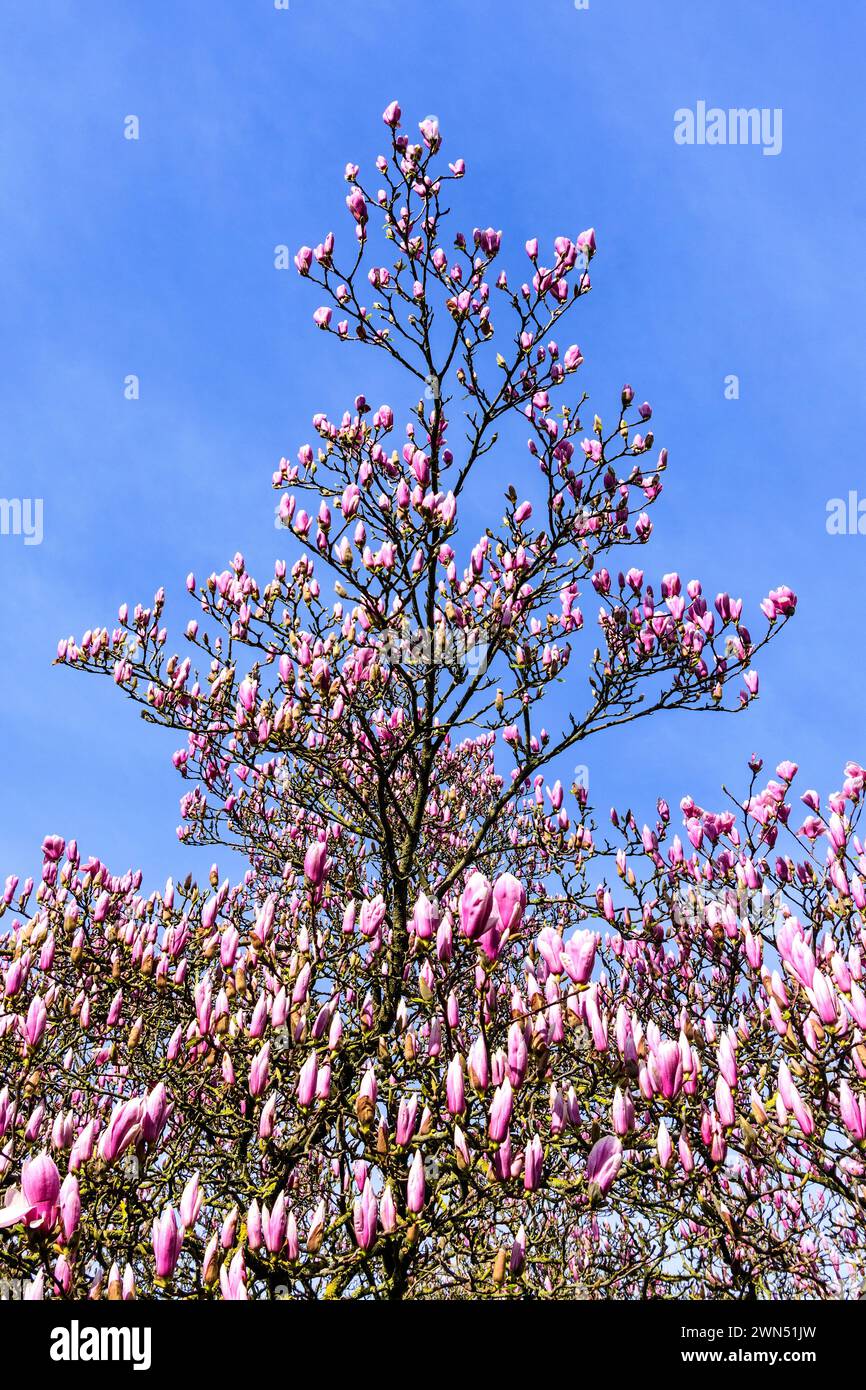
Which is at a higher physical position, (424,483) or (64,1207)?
(424,483)

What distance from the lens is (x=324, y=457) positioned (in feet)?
22.3

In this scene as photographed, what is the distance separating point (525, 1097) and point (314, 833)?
18.1 ft

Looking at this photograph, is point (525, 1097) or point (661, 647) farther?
point (661, 647)

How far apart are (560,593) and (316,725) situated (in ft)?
7.17

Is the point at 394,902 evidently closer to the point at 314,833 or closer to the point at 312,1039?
the point at 312,1039

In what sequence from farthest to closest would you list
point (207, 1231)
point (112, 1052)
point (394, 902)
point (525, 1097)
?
point (207, 1231) < point (394, 902) < point (112, 1052) < point (525, 1097)

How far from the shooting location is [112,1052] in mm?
4531

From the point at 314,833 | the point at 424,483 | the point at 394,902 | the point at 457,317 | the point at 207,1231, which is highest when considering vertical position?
the point at 457,317

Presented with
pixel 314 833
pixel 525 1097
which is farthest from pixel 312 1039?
pixel 314 833
